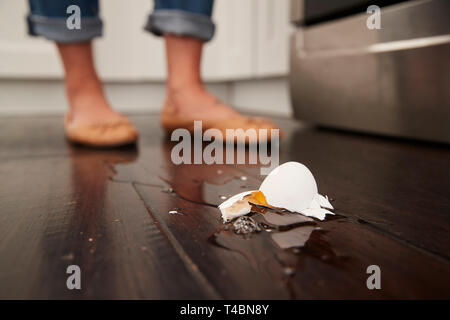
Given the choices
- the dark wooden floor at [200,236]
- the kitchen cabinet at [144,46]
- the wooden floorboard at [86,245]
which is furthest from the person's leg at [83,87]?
the kitchen cabinet at [144,46]

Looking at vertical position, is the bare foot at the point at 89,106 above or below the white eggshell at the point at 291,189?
above

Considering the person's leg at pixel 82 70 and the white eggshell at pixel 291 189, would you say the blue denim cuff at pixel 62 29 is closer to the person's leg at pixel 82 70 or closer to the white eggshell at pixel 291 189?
the person's leg at pixel 82 70

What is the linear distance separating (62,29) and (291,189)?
2.31ft

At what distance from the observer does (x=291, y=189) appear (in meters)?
0.43

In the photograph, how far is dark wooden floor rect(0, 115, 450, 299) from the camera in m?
0.27

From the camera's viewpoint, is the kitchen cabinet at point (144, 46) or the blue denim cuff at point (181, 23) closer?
the blue denim cuff at point (181, 23)

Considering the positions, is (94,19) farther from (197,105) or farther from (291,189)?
(291,189)

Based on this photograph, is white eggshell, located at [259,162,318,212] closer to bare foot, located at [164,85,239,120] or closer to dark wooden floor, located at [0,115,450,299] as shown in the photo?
dark wooden floor, located at [0,115,450,299]

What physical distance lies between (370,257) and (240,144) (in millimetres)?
564

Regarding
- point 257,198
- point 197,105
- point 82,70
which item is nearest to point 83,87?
point 82,70

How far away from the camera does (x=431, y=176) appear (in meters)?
0.59

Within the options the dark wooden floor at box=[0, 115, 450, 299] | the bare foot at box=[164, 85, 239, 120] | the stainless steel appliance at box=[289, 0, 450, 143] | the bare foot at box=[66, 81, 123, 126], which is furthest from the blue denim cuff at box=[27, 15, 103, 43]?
the stainless steel appliance at box=[289, 0, 450, 143]

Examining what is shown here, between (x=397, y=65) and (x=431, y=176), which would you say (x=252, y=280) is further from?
(x=397, y=65)

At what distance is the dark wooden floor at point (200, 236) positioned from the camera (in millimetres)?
274
